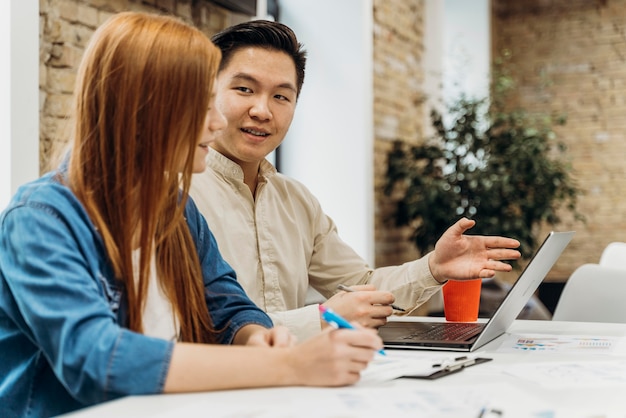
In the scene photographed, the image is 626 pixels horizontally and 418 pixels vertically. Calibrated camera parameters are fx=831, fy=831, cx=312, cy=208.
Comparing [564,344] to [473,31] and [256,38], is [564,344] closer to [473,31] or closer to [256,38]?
[256,38]

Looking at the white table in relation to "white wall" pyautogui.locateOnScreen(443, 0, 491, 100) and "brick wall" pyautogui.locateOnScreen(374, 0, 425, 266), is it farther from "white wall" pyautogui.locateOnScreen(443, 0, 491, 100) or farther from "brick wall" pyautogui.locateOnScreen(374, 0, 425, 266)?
"white wall" pyautogui.locateOnScreen(443, 0, 491, 100)

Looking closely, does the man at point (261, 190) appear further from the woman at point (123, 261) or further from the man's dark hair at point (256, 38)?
the woman at point (123, 261)

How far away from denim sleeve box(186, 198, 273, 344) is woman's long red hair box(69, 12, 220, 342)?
0.76 feet

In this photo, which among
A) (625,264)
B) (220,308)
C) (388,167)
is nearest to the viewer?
(220,308)

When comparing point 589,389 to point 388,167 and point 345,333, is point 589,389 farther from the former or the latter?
point 388,167

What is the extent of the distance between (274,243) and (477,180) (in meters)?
3.07

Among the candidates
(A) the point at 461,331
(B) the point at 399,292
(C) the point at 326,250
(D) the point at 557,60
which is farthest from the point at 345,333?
(D) the point at 557,60

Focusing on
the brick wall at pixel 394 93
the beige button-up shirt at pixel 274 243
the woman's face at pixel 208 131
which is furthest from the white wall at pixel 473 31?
the woman's face at pixel 208 131

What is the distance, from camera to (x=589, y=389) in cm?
122

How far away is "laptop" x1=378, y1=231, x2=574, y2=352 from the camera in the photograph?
1.60 m

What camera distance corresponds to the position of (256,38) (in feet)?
7.22

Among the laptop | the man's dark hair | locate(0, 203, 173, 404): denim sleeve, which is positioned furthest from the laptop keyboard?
the man's dark hair

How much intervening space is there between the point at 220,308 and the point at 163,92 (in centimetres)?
46

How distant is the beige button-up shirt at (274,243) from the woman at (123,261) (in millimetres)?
707
